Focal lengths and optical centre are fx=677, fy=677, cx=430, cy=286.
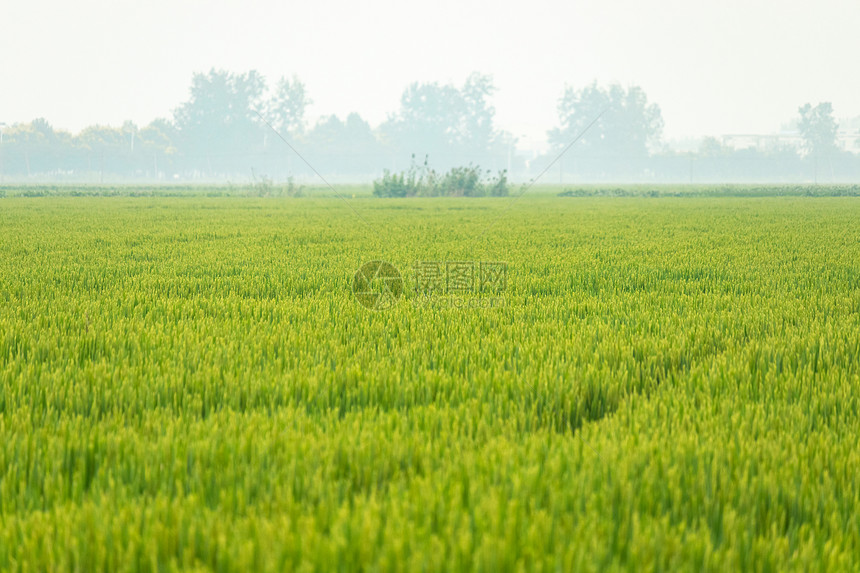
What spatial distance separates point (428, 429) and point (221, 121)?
3820 inches

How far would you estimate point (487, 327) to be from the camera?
3.91m

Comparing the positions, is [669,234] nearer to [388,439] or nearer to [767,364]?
[767,364]

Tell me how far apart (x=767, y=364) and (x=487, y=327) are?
4.79 feet

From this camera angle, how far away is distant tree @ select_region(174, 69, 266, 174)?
91.0 m

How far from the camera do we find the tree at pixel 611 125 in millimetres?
103125

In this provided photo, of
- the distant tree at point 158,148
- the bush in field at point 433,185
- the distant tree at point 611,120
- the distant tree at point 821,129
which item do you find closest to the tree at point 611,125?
the distant tree at point 611,120

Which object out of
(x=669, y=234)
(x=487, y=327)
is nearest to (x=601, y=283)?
(x=487, y=327)

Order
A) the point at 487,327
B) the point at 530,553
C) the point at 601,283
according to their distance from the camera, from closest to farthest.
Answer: the point at 530,553, the point at 487,327, the point at 601,283

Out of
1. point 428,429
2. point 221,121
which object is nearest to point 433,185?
point 428,429

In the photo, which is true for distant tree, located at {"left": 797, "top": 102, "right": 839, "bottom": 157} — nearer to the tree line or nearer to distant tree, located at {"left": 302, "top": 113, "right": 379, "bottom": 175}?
the tree line

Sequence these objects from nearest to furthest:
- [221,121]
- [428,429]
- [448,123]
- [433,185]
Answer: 1. [428,429]
2. [433,185]
3. [221,121]
4. [448,123]

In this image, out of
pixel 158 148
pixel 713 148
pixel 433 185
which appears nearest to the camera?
pixel 433 185
